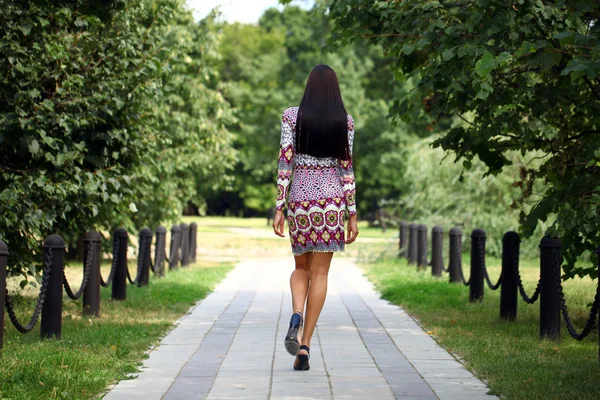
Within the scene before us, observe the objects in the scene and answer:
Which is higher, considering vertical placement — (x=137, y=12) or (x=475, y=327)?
(x=137, y=12)

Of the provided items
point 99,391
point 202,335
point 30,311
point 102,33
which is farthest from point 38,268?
point 99,391

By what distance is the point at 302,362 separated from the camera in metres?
6.91

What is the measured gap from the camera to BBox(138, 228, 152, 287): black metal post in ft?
45.9

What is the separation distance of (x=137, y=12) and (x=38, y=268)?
12.1ft

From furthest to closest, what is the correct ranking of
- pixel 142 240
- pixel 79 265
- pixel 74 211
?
pixel 79 265
pixel 142 240
pixel 74 211

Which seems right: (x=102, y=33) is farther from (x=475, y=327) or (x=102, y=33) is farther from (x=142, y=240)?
(x=475, y=327)

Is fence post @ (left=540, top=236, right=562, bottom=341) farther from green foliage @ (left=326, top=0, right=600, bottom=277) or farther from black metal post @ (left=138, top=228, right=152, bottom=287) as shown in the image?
black metal post @ (left=138, top=228, right=152, bottom=287)

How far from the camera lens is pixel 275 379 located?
6.54 metres

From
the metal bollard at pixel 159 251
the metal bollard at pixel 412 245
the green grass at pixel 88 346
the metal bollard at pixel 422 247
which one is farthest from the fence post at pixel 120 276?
the metal bollard at pixel 412 245

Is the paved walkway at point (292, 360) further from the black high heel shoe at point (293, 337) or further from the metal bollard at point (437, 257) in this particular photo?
the metal bollard at point (437, 257)

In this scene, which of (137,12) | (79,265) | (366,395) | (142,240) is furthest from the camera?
(79,265)

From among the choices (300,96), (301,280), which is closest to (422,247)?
(301,280)

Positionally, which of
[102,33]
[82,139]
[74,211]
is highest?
[102,33]

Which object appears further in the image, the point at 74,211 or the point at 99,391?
the point at 74,211
